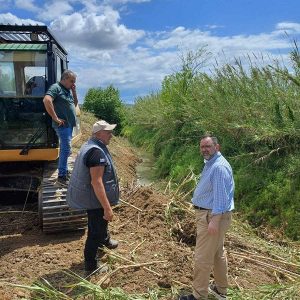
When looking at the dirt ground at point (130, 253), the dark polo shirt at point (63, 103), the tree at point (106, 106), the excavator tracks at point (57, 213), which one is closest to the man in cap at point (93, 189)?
the dirt ground at point (130, 253)

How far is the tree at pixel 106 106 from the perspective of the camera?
3156 centimetres

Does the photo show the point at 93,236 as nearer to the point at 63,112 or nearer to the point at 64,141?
the point at 64,141

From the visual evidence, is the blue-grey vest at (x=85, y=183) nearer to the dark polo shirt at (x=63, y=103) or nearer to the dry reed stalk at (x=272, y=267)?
the dark polo shirt at (x=63, y=103)

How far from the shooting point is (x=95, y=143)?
206 inches

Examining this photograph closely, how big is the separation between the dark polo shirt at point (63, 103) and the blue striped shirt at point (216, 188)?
9.61 ft

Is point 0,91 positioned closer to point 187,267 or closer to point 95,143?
point 95,143

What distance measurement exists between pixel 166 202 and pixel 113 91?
25.7 metres

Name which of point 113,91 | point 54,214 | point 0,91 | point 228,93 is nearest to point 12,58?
point 0,91

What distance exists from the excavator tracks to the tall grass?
374 cm

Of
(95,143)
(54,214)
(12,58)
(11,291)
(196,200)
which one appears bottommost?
(11,291)

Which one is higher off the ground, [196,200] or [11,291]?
[196,200]

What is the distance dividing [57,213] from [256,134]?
5199 millimetres

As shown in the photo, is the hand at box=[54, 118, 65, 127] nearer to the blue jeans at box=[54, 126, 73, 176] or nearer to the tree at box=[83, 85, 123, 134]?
the blue jeans at box=[54, 126, 73, 176]

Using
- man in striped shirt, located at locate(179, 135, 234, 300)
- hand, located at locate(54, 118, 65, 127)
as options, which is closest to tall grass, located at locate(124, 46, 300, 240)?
man in striped shirt, located at locate(179, 135, 234, 300)
